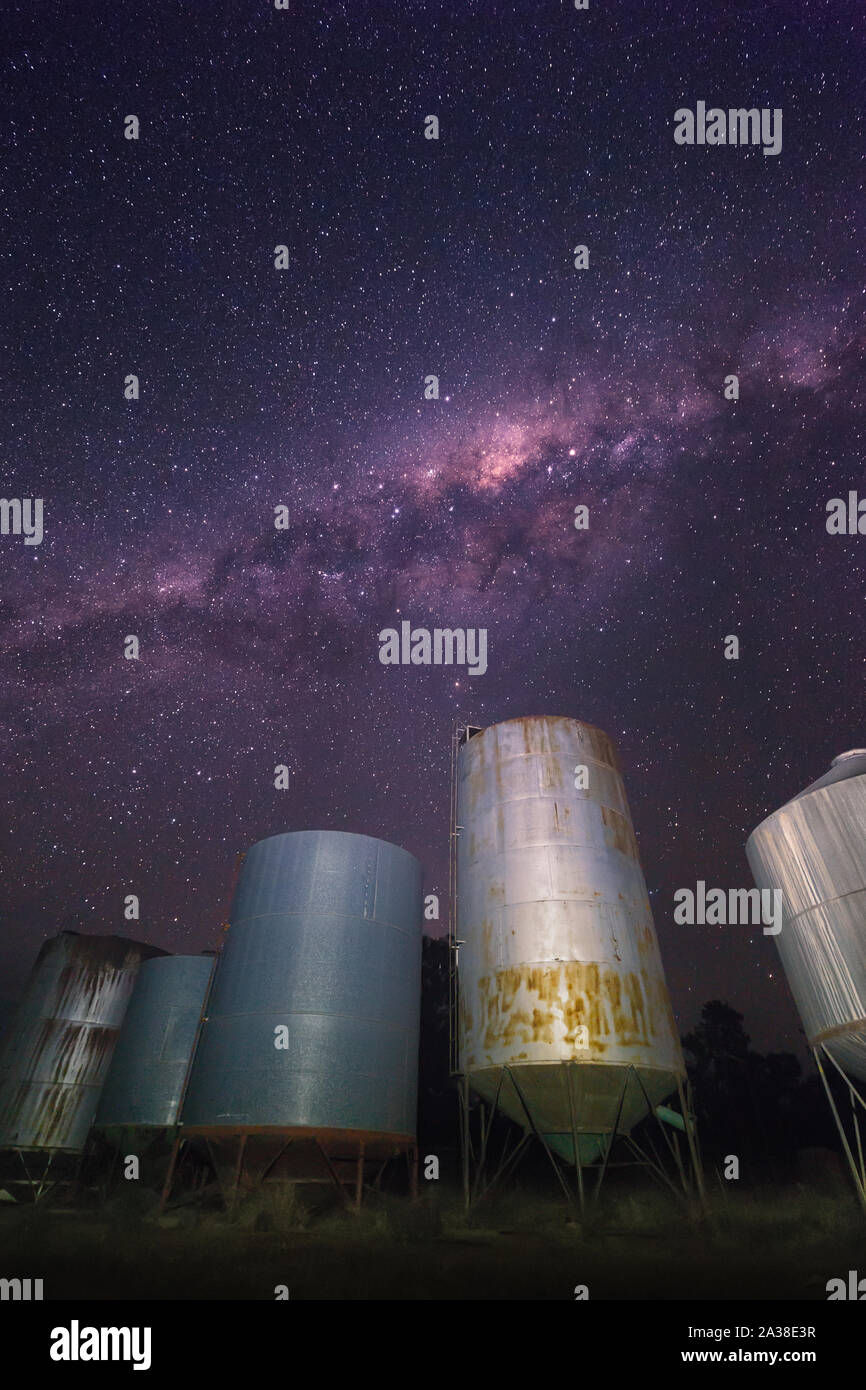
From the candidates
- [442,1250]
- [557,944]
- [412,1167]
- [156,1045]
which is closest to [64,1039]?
[156,1045]

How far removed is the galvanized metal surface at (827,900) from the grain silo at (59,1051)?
26423 mm

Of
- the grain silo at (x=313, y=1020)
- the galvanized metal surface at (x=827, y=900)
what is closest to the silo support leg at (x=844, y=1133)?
the galvanized metal surface at (x=827, y=900)

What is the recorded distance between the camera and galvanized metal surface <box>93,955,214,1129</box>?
27266 mm

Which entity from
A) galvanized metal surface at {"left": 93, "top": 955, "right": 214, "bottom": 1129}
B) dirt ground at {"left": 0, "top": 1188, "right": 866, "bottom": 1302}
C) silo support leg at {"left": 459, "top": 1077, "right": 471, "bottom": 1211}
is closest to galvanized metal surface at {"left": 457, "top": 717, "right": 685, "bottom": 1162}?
silo support leg at {"left": 459, "top": 1077, "right": 471, "bottom": 1211}

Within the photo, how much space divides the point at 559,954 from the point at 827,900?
673 centimetres

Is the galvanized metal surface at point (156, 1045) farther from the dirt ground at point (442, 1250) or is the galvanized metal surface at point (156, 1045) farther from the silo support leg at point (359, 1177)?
the silo support leg at point (359, 1177)

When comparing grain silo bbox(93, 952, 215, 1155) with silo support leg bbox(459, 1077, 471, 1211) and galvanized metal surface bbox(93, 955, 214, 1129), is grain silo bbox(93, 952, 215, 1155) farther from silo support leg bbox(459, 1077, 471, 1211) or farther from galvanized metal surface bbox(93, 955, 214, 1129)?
silo support leg bbox(459, 1077, 471, 1211)

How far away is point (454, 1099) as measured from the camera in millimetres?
39312

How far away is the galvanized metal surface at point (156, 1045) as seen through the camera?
1073 inches

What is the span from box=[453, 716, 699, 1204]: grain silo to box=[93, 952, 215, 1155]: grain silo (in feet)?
41.5

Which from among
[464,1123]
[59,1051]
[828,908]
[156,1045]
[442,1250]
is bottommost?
[442,1250]

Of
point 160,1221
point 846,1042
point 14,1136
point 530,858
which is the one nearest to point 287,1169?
point 160,1221

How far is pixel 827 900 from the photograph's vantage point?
1920cm

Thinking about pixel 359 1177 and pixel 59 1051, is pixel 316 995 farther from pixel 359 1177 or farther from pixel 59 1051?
pixel 59 1051
